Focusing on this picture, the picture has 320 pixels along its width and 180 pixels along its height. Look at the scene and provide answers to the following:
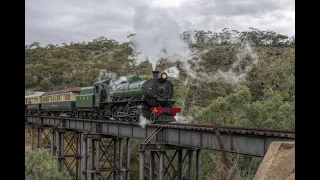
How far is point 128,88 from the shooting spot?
1869cm

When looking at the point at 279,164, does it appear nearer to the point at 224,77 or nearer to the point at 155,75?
the point at 155,75

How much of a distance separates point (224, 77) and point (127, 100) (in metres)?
40.6

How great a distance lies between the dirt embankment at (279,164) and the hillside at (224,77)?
64.2 feet

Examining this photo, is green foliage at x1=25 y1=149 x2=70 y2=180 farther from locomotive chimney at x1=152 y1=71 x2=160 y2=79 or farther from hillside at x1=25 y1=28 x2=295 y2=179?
hillside at x1=25 y1=28 x2=295 y2=179

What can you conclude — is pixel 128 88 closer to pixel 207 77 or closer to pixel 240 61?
pixel 207 77

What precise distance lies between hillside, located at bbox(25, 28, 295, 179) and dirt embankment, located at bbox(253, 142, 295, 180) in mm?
19576

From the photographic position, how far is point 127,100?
17.9 metres

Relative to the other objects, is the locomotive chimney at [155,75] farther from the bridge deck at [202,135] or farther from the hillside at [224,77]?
the hillside at [224,77]

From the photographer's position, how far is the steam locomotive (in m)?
17.1

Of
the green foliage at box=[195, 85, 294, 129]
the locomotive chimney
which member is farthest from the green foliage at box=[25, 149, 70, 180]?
the green foliage at box=[195, 85, 294, 129]

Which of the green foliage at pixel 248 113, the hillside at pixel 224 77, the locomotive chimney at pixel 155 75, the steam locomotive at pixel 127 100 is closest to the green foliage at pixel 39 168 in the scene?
the steam locomotive at pixel 127 100


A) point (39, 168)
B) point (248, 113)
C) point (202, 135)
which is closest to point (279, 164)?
point (202, 135)
